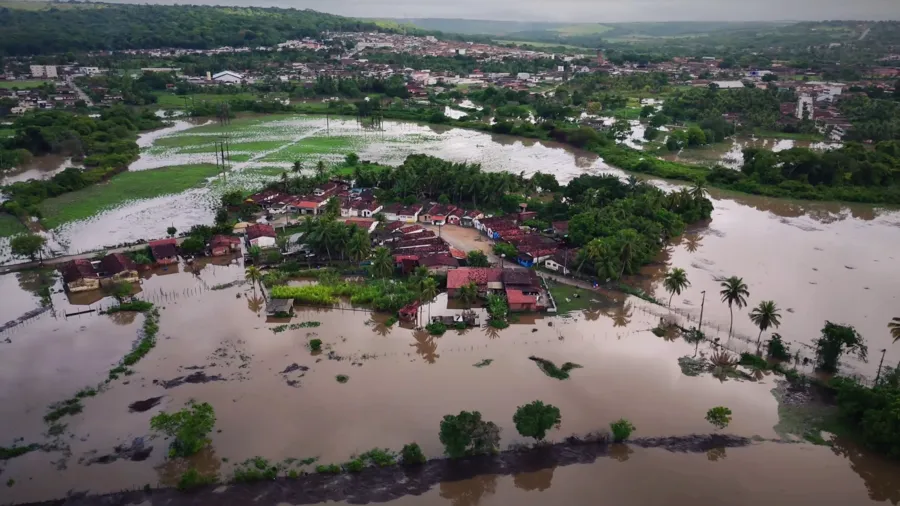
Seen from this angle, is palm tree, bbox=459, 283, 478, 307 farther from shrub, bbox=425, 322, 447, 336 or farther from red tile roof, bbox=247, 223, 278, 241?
red tile roof, bbox=247, 223, 278, 241

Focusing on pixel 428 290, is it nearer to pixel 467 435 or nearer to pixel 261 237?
pixel 467 435

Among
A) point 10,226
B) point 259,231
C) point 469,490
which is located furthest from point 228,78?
point 469,490

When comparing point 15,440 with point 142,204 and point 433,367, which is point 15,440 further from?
point 142,204

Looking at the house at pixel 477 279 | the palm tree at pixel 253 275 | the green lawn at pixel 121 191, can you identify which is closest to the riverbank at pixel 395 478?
the house at pixel 477 279

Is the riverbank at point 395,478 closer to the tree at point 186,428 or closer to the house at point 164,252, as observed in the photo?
the tree at point 186,428

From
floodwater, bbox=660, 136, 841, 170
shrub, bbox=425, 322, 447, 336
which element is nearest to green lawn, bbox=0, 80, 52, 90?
shrub, bbox=425, 322, 447, 336

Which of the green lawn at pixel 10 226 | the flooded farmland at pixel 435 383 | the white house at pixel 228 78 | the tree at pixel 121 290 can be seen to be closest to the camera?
the flooded farmland at pixel 435 383
